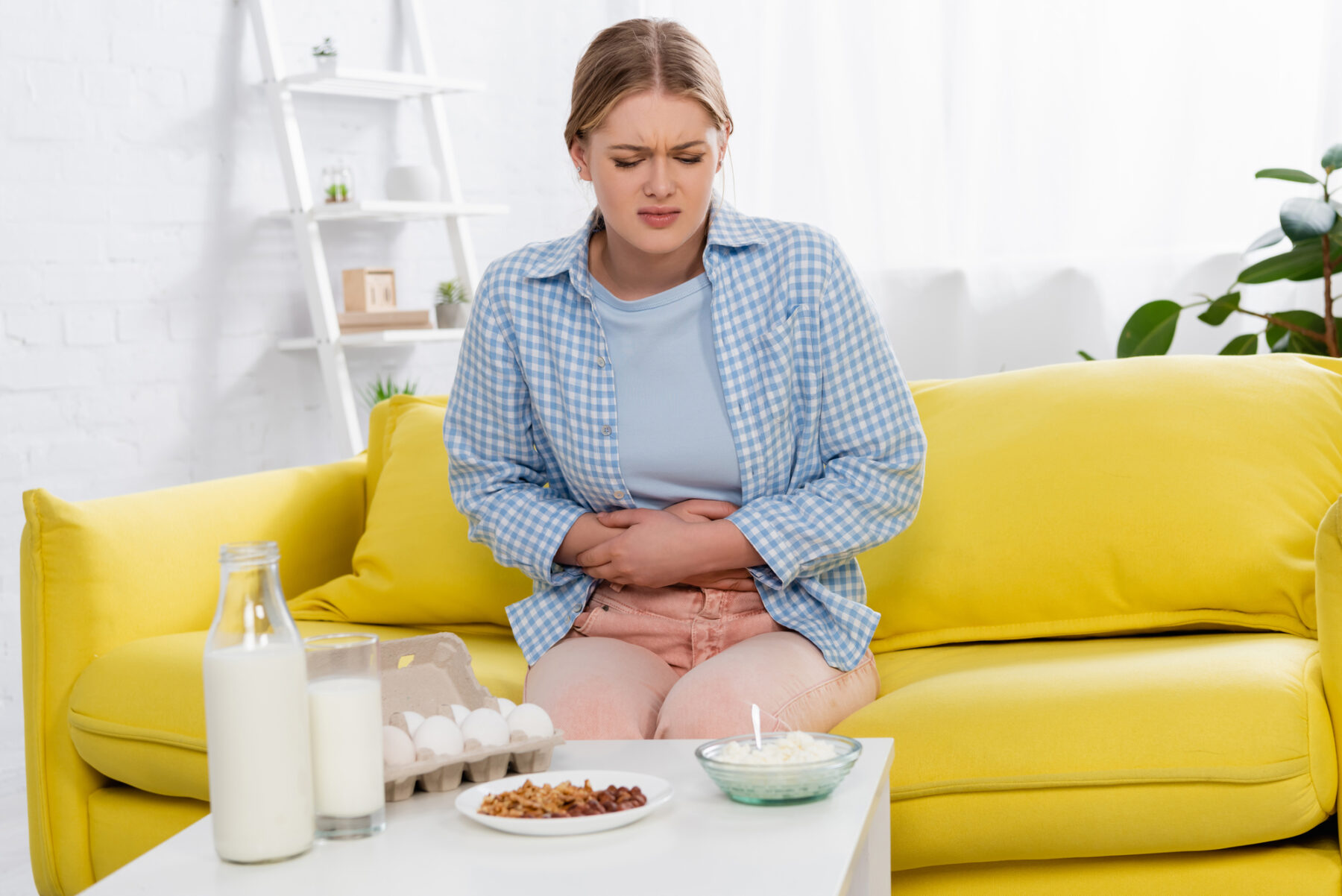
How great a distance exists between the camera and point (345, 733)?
0.84 metres

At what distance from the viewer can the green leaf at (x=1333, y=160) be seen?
226 centimetres

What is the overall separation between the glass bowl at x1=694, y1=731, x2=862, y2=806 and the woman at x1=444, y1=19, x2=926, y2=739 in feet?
1.36

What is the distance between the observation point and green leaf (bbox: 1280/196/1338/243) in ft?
7.05

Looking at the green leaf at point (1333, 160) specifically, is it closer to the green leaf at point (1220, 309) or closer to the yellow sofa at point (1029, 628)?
the green leaf at point (1220, 309)

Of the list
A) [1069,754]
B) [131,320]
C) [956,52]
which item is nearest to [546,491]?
[1069,754]

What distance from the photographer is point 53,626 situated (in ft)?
5.57

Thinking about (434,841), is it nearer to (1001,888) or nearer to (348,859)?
(348,859)

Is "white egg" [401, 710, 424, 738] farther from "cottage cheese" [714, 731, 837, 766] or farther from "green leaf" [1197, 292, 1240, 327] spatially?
"green leaf" [1197, 292, 1240, 327]

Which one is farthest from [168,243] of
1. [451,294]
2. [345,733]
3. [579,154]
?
[345,733]

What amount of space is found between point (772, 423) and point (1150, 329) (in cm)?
125

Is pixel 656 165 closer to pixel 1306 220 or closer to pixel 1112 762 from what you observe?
pixel 1112 762

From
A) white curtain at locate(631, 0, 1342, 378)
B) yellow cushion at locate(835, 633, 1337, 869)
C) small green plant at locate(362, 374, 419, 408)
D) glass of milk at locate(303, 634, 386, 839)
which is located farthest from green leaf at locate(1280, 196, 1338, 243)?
small green plant at locate(362, 374, 419, 408)

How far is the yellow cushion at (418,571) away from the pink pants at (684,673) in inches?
15.5

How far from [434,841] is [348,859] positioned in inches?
2.4
